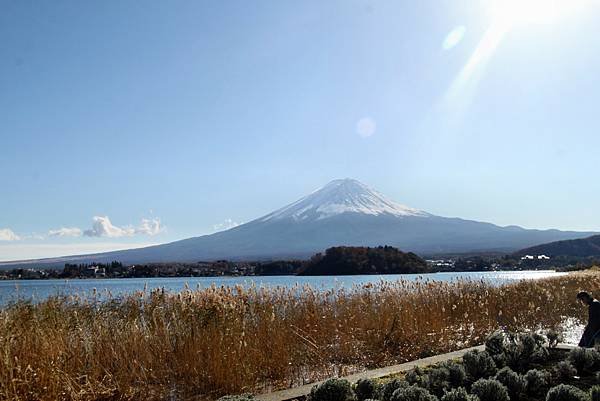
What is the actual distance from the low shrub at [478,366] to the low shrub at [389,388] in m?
0.92

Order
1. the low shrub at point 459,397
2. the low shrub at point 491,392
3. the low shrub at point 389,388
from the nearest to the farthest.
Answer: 1. the low shrub at point 459,397
2. the low shrub at point 491,392
3. the low shrub at point 389,388

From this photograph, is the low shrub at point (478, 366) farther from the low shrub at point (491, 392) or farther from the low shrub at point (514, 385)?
the low shrub at point (491, 392)

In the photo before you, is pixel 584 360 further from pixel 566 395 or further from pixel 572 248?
pixel 572 248

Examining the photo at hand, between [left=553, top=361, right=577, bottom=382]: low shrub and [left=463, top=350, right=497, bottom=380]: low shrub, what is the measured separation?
20.9 inches

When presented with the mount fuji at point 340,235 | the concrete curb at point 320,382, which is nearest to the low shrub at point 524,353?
the concrete curb at point 320,382

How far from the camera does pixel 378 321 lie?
891 centimetres

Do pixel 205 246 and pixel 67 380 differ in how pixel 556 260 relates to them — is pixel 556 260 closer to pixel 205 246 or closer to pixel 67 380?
pixel 67 380

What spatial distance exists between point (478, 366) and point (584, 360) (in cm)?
101

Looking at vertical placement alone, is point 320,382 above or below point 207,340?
below

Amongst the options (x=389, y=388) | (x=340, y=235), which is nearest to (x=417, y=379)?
(x=389, y=388)

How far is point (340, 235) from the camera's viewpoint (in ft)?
439

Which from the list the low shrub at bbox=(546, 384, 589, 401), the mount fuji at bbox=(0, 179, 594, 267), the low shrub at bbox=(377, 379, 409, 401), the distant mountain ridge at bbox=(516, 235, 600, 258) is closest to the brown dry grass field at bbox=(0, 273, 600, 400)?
the low shrub at bbox=(377, 379, 409, 401)

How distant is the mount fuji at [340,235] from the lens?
115 m

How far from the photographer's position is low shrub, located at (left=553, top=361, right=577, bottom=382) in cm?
497
